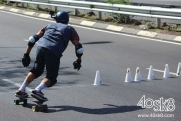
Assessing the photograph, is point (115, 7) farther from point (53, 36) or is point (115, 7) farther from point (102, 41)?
point (53, 36)

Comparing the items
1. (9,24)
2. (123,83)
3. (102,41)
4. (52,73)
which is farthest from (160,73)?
(9,24)

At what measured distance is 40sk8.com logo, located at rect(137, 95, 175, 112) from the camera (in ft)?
25.6

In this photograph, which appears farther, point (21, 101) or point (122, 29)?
point (122, 29)

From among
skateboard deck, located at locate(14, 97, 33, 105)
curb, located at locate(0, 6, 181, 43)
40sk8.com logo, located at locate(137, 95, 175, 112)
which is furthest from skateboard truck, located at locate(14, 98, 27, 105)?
curb, located at locate(0, 6, 181, 43)

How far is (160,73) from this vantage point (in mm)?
11008

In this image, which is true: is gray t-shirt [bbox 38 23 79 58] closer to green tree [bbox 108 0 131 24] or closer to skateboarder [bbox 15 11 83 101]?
skateboarder [bbox 15 11 83 101]

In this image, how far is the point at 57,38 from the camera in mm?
7746

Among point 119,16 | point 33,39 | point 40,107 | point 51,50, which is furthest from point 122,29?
point 40,107

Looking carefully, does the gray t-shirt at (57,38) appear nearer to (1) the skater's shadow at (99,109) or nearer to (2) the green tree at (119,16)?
(1) the skater's shadow at (99,109)

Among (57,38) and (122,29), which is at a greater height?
(57,38)

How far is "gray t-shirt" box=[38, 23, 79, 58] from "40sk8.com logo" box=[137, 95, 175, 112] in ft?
5.67

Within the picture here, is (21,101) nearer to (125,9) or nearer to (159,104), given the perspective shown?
(159,104)

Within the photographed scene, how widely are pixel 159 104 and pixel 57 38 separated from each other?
7.18ft

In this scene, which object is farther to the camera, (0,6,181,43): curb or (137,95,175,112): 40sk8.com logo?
(0,6,181,43): curb
